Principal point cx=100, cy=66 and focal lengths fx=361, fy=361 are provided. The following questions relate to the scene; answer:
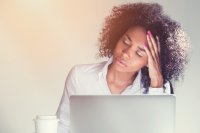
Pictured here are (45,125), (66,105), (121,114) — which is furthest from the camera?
(66,105)

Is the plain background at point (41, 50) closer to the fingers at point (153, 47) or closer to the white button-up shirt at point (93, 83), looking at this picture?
the white button-up shirt at point (93, 83)

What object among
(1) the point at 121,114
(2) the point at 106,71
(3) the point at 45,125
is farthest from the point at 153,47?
(3) the point at 45,125

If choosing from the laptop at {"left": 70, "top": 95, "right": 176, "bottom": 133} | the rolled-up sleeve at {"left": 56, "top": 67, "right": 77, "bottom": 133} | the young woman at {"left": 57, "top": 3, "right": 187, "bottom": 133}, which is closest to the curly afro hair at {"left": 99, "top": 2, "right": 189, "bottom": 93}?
the young woman at {"left": 57, "top": 3, "right": 187, "bottom": 133}

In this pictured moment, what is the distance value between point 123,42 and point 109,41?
3.5 inches

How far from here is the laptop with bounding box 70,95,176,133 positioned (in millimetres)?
1604

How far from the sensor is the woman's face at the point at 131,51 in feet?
7.46

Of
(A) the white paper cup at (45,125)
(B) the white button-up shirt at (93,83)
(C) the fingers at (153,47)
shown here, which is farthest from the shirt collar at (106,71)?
(A) the white paper cup at (45,125)

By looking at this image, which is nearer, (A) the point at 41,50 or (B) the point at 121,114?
(B) the point at 121,114

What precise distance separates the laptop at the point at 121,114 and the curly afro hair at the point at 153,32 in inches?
25.2

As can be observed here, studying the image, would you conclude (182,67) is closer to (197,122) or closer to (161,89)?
(161,89)

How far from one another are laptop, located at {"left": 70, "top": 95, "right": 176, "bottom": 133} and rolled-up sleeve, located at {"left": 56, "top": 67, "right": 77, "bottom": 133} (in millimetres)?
515

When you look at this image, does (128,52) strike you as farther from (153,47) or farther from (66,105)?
(66,105)

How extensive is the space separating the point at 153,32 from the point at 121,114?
0.85 m

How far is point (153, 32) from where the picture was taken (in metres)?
2.30
